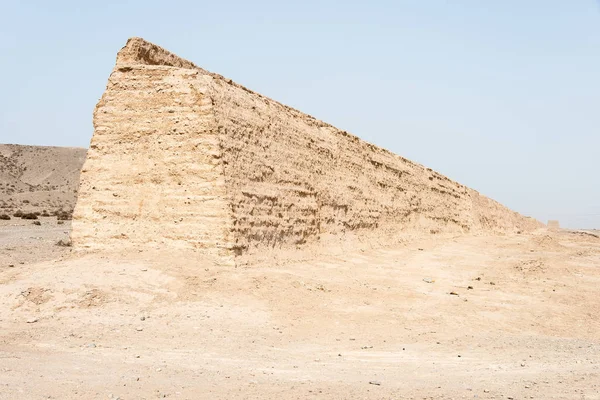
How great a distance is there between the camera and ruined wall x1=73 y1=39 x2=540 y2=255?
9852 millimetres

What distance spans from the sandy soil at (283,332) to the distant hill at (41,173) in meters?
41.1

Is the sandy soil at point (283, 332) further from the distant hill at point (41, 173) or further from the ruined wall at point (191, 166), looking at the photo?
the distant hill at point (41, 173)

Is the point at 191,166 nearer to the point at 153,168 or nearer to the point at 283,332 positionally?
the point at 153,168

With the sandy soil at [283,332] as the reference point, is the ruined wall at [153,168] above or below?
above

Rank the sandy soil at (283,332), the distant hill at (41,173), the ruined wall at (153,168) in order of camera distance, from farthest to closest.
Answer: the distant hill at (41,173), the ruined wall at (153,168), the sandy soil at (283,332)

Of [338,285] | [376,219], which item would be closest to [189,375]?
[338,285]

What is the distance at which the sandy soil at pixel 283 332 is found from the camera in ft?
16.0

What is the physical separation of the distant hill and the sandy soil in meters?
41.1

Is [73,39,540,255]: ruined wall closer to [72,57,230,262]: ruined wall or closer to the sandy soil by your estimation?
Result: [72,57,230,262]: ruined wall

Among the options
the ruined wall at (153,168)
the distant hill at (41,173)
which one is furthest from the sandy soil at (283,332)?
the distant hill at (41,173)

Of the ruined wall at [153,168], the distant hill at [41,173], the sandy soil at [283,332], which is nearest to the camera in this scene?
the sandy soil at [283,332]

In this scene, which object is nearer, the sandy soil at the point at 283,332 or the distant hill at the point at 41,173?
the sandy soil at the point at 283,332

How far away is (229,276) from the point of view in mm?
8977

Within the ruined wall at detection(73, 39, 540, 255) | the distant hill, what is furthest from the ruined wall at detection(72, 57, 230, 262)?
the distant hill
